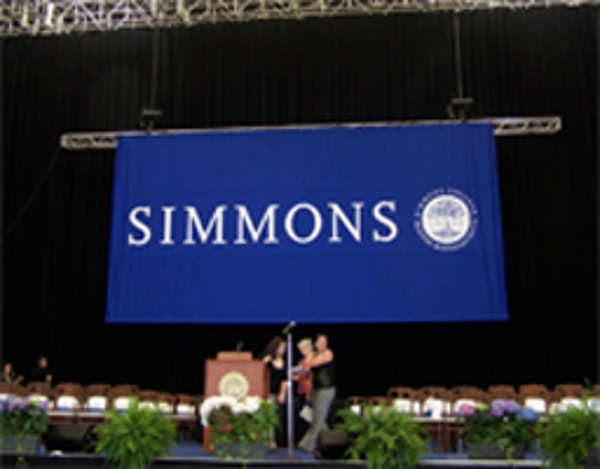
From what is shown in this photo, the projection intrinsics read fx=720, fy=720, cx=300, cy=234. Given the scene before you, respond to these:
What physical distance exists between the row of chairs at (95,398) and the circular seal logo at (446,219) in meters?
3.89

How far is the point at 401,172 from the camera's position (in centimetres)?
1010

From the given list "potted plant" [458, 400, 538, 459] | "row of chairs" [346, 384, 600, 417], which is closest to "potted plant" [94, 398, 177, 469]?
"potted plant" [458, 400, 538, 459]

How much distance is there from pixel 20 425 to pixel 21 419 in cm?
4

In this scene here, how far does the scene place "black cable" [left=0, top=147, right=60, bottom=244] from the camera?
12852 millimetres

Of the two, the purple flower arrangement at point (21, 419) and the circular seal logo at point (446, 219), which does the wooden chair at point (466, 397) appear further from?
the purple flower arrangement at point (21, 419)

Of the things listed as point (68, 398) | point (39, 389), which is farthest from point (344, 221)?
point (39, 389)

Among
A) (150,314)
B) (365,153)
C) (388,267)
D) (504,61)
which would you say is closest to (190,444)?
(150,314)

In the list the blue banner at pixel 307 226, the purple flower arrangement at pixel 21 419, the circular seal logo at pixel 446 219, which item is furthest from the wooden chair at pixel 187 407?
the purple flower arrangement at pixel 21 419

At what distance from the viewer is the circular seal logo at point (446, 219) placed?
9797 mm

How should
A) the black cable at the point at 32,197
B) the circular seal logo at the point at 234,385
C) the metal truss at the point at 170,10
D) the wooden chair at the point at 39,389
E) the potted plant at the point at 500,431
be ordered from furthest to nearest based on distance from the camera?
the black cable at the point at 32,197
the metal truss at the point at 170,10
the wooden chair at the point at 39,389
the circular seal logo at the point at 234,385
the potted plant at the point at 500,431

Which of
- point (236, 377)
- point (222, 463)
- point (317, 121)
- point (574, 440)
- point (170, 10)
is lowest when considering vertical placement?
point (222, 463)

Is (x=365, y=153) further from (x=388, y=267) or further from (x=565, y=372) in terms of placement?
(x=565, y=372)

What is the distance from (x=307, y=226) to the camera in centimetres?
1012

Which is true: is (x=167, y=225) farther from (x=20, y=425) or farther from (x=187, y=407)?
(x=20, y=425)
